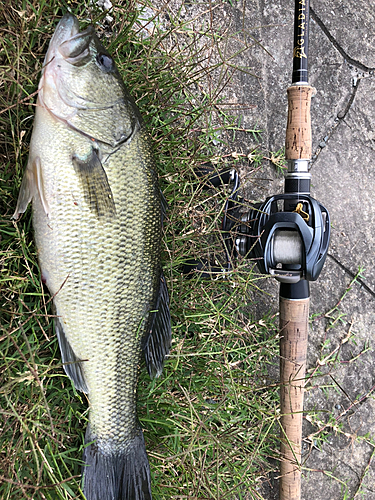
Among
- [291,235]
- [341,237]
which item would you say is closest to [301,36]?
[291,235]

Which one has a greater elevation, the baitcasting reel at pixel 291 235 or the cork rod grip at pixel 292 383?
the baitcasting reel at pixel 291 235

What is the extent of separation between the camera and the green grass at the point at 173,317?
4.74 feet

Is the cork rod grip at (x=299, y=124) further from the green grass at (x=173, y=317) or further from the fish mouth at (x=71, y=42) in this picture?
the fish mouth at (x=71, y=42)

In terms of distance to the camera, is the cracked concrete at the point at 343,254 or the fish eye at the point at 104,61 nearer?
the fish eye at the point at 104,61

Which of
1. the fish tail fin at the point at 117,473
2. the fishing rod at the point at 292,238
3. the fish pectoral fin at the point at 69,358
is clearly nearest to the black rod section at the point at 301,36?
the fishing rod at the point at 292,238

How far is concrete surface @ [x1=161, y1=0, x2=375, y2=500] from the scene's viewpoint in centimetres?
233

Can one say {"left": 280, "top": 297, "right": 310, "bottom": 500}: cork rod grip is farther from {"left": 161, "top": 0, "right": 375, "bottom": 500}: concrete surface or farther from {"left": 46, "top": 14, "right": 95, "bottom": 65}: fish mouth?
{"left": 46, "top": 14, "right": 95, "bottom": 65}: fish mouth

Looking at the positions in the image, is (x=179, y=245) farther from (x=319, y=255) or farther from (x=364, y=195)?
(x=364, y=195)

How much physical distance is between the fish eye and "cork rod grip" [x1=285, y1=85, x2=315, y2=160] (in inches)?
32.5

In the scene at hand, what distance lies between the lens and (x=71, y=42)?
1246 millimetres

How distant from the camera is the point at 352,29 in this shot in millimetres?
2381

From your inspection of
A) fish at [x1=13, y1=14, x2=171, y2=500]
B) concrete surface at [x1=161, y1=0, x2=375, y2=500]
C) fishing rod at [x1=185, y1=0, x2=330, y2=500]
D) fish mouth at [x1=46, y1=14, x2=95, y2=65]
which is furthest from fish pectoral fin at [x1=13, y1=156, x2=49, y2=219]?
concrete surface at [x1=161, y1=0, x2=375, y2=500]

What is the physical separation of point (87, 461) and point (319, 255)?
119 centimetres

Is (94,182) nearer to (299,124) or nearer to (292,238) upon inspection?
(292,238)
